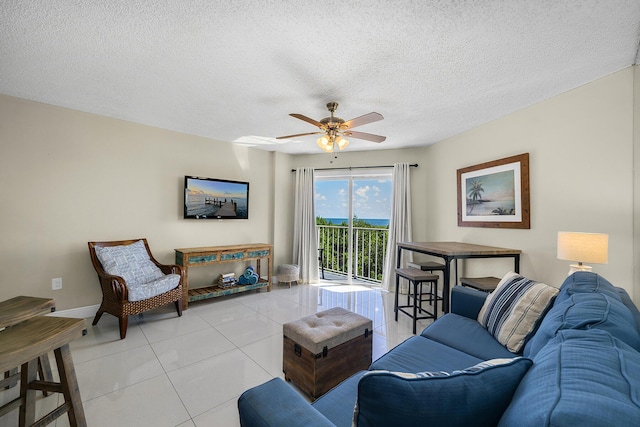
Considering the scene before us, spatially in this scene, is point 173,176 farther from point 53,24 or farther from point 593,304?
point 593,304

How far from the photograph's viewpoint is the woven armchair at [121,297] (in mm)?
2531

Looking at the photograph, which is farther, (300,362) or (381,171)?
(381,171)

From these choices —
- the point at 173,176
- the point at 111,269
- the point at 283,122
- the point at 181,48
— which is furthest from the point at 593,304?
the point at 173,176

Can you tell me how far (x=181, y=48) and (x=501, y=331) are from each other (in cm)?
290

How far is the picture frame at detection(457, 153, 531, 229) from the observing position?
279 centimetres

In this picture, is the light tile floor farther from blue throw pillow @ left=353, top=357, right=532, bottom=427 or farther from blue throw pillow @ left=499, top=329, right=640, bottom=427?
blue throw pillow @ left=499, top=329, right=640, bottom=427

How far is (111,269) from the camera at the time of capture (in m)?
2.75

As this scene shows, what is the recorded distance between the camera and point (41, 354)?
1.26 metres

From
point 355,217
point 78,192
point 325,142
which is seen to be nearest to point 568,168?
point 325,142

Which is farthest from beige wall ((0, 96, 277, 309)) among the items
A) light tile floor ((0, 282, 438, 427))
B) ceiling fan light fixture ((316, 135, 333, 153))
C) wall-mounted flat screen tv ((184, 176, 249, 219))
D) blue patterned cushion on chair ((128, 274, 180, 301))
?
ceiling fan light fixture ((316, 135, 333, 153))

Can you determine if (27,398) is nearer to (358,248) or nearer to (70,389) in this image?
(70,389)

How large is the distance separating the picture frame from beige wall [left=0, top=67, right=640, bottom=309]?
0.31 ft

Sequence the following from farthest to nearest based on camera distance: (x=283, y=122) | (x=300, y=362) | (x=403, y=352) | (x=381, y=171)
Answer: (x=381, y=171)
(x=283, y=122)
(x=300, y=362)
(x=403, y=352)

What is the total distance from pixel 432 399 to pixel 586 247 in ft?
7.44
